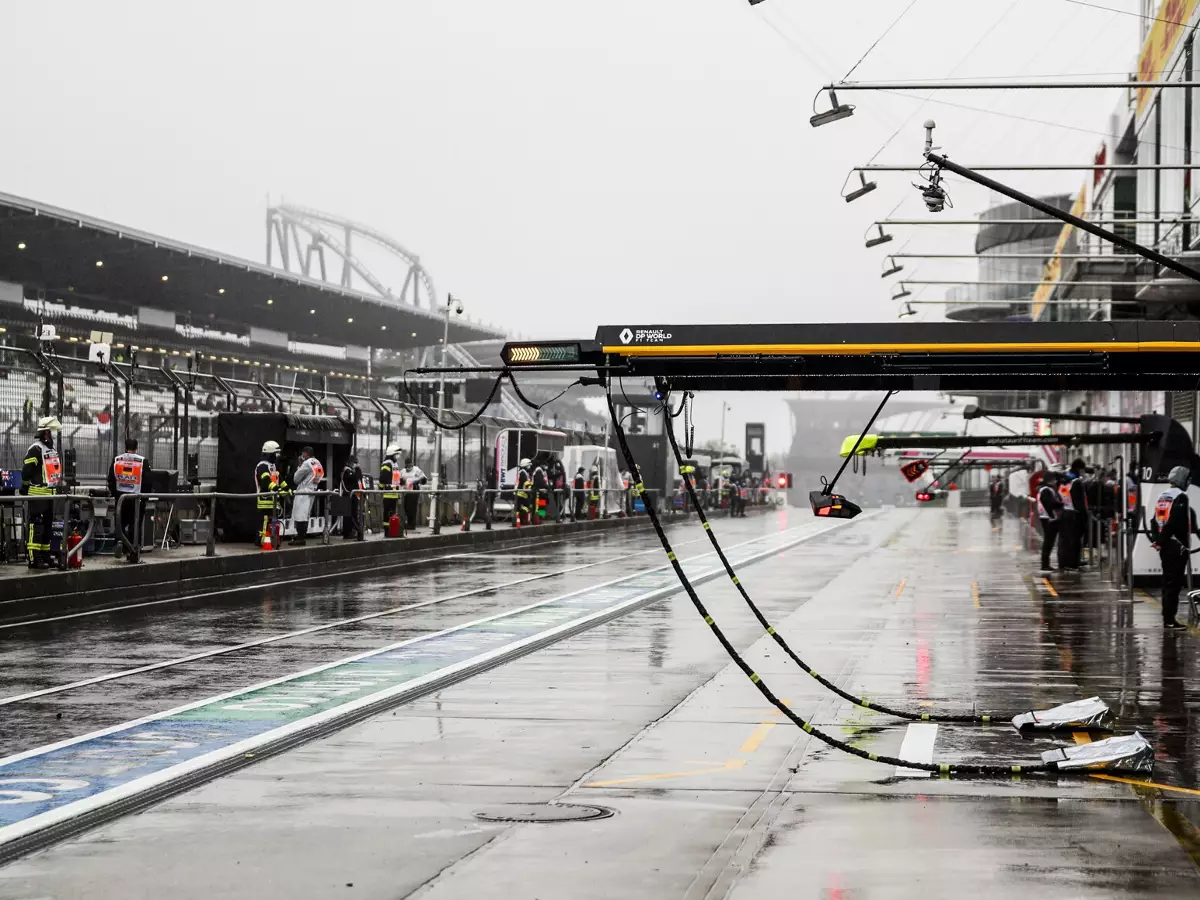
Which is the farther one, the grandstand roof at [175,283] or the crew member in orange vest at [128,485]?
the grandstand roof at [175,283]

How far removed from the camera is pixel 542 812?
27.2 ft

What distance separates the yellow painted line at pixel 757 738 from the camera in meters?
10.4

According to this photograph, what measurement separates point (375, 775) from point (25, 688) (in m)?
5.09

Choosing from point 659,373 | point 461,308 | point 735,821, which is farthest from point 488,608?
point 461,308

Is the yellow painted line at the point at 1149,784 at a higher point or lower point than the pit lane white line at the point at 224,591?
lower

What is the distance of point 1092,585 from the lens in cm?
2711

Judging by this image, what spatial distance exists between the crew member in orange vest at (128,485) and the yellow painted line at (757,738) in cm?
1455

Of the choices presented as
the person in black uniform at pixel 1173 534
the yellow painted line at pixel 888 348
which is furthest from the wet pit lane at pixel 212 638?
the person in black uniform at pixel 1173 534

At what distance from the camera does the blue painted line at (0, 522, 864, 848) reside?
28.7 feet

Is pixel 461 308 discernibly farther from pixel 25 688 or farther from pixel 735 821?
pixel 735 821

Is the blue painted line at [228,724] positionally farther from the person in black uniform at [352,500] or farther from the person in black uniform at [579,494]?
the person in black uniform at [579,494]

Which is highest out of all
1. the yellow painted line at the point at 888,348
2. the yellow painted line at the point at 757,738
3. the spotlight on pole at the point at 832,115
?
the spotlight on pole at the point at 832,115

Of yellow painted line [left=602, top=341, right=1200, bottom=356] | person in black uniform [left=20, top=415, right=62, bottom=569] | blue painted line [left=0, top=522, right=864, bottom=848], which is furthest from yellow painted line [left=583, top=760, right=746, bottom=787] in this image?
person in black uniform [left=20, top=415, right=62, bottom=569]

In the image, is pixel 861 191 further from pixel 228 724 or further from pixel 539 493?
pixel 539 493
